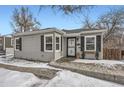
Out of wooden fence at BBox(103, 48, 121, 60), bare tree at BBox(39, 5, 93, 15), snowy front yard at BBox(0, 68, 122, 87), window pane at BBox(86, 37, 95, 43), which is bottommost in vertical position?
snowy front yard at BBox(0, 68, 122, 87)

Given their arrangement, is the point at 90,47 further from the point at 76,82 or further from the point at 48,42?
the point at 76,82

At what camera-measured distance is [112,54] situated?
8445 millimetres

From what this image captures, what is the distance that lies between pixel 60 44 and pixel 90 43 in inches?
63.3

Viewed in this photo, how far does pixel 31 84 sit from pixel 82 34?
485 centimetres

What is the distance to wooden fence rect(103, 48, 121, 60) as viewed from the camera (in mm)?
8328

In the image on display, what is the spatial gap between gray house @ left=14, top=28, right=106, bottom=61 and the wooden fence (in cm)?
30

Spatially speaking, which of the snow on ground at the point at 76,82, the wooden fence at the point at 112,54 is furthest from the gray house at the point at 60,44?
the snow on ground at the point at 76,82

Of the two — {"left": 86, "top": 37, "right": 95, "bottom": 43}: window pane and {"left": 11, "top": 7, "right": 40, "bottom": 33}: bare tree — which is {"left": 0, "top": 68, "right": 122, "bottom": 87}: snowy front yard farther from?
{"left": 86, "top": 37, "right": 95, "bottom": 43}: window pane

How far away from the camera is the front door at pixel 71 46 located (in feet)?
30.7

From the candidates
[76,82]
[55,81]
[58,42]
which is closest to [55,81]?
[55,81]

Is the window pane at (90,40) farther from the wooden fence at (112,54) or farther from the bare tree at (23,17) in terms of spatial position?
the bare tree at (23,17)

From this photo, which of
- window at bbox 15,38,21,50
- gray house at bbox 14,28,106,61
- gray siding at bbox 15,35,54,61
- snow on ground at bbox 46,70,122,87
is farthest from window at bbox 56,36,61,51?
snow on ground at bbox 46,70,122,87

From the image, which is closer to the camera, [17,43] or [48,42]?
[48,42]
